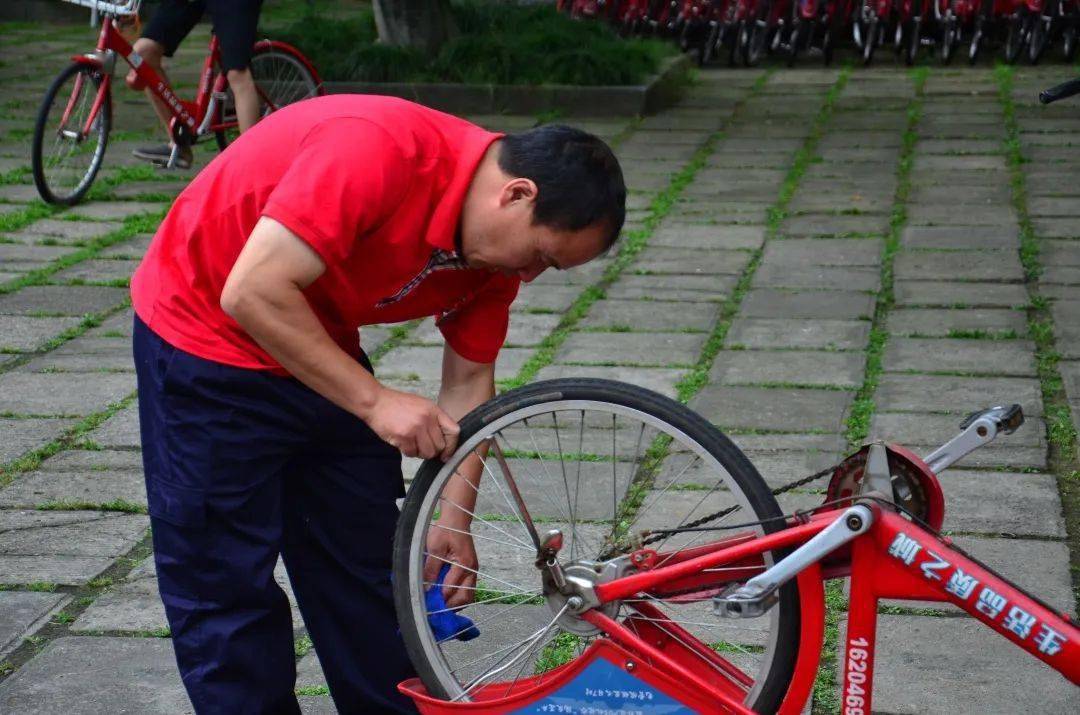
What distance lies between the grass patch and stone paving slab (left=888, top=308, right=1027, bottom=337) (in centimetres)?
490

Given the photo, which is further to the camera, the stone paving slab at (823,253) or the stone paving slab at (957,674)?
the stone paving slab at (823,253)

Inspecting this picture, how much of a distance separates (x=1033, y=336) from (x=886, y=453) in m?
3.20

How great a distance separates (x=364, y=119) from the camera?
2426 mm

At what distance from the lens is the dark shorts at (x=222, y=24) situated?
780cm

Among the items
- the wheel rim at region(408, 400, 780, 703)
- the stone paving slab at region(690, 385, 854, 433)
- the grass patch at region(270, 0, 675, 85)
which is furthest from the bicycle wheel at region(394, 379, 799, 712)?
the grass patch at region(270, 0, 675, 85)

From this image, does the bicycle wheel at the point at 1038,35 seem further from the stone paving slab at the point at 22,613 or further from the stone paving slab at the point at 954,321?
the stone paving slab at the point at 22,613

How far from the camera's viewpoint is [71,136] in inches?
302

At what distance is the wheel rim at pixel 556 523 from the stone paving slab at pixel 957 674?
0.91ft

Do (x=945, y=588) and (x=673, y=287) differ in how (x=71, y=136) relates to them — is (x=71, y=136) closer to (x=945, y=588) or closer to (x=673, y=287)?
(x=673, y=287)

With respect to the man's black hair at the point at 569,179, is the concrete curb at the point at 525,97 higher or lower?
lower

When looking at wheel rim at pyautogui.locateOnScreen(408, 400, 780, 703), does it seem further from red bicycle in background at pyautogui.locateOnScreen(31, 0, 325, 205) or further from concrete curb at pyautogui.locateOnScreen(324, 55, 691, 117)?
concrete curb at pyautogui.locateOnScreen(324, 55, 691, 117)

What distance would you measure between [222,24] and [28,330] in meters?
2.61

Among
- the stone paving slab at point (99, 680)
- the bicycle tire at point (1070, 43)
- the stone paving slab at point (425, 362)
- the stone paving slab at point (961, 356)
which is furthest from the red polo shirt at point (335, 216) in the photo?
the bicycle tire at point (1070, 43)

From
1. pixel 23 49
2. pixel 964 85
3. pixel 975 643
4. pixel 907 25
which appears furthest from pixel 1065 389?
pixel 23 49
